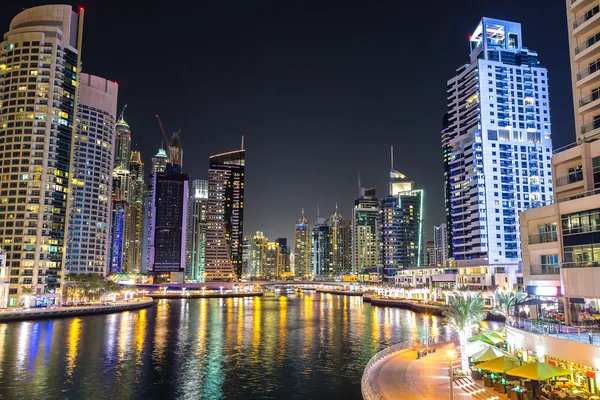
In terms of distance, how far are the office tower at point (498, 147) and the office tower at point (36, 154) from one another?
447 feet

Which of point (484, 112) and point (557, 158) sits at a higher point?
point (484, 112)

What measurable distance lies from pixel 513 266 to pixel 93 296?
135m

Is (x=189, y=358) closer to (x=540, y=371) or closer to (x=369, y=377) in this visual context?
(x=369, y=377)

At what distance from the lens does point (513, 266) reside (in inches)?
6097

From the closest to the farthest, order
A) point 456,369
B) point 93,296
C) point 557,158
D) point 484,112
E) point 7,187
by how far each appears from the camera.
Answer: point 456,369 < point 557,158 < point 7,187 < point 93,296 < point 484,112

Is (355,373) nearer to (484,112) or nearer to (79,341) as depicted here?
(79,341)

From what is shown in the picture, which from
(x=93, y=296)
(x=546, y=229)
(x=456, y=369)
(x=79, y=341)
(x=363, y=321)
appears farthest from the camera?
(x=93, y=296)

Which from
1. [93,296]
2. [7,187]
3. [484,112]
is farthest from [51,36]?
[484,112]

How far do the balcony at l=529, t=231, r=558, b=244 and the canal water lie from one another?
25476mm

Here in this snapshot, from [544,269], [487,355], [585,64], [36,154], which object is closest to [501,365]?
[487,355]

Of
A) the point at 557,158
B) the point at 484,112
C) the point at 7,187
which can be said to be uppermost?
the point at 484,112

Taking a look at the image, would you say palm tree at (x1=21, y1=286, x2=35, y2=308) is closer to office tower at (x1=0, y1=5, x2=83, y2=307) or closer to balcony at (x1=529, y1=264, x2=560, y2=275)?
office tower at (x1=0, y1=5, x2=83, y2=307)

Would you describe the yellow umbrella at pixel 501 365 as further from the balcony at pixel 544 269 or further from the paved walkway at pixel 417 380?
the balcony at pixel 544 269

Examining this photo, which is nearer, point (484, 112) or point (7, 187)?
point (7, 187)
